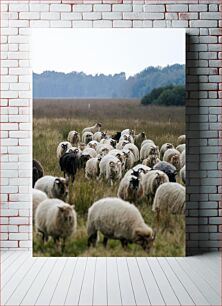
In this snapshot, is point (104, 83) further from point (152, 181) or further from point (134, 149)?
point (152, 181)

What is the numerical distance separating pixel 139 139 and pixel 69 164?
65 cm

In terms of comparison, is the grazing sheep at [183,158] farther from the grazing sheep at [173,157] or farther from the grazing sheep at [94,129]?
the grazing sheep at [94,129]

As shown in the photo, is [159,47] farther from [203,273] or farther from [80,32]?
[203,273]

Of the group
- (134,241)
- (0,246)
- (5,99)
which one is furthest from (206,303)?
(5,99)

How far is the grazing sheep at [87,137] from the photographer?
6090mm

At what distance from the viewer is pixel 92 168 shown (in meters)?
6.09

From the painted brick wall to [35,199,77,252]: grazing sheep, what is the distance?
0.20 metres

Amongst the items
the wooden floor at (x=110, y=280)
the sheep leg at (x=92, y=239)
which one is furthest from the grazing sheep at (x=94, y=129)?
the wooden floor at (x=110, y=280)

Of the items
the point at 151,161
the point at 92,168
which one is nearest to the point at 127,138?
the point at 151,161

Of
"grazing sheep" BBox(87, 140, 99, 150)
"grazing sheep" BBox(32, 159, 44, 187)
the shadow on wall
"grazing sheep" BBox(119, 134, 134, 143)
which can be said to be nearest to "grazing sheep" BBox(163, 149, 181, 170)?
the shadow on wall

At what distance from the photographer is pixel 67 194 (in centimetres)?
604

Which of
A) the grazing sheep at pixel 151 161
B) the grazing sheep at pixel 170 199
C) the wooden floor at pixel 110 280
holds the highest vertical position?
the grazing sheep at pixel 151 161

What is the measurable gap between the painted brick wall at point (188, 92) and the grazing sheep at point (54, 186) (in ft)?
0.51

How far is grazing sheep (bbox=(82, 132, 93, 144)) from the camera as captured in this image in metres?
6.09
